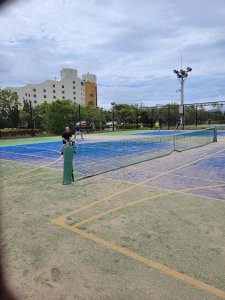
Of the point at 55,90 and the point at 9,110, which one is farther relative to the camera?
the point at 55,90

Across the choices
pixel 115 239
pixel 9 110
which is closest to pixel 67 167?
pixel 115 239

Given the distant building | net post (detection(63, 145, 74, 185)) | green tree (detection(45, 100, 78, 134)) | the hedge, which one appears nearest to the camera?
net post (detection(63, 145, 74, 185))

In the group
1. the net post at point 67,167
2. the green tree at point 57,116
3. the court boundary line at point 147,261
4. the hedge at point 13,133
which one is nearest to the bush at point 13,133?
the hedge at point 13,133

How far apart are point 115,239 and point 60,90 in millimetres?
109488

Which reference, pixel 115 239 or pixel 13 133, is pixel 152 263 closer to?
pixel 115 239

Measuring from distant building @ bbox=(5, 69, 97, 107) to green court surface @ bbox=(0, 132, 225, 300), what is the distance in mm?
97338

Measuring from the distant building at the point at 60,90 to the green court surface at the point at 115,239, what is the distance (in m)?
97.3

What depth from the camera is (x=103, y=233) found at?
4926 millimetres

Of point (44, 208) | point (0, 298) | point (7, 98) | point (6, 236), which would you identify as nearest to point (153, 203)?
point (44, 208)

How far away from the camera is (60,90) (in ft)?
356

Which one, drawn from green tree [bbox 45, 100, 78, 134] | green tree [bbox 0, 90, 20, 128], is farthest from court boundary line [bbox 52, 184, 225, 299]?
green tree [bbox 0, 90, 20, 128]

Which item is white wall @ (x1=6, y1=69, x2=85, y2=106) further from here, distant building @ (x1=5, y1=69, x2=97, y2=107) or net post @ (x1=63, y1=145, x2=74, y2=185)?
net post @ (x1=63, y1=145, x2=74, y2=185)

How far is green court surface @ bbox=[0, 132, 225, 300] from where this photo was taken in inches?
133

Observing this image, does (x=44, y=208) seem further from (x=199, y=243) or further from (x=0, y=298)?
(x=199, y=243)
